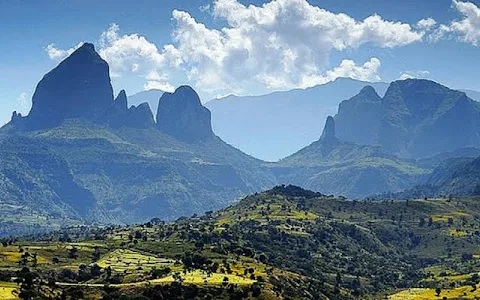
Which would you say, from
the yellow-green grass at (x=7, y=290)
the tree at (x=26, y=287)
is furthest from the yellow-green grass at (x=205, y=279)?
the yellow-green grass at (x=7, y=290)

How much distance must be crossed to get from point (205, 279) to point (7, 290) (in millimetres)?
58631

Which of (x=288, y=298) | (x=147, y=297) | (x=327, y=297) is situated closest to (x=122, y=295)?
(x=147, y=297)

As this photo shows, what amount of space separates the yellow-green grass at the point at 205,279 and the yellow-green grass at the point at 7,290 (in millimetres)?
42430

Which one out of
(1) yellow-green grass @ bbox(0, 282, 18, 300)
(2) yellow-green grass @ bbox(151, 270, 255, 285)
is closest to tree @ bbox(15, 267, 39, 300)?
(1) yellow-green grass @ bbox(0, 282, 18, 300)

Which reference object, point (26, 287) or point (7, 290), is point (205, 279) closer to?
point (26, 287)

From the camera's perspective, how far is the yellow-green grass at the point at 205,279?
175 m

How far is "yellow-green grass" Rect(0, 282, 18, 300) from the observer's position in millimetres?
128750

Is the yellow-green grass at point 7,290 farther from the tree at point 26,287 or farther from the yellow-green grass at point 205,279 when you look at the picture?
the yellow-green grass at point 205,279

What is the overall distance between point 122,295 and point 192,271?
36167 millimetres

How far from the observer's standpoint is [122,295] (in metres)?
158

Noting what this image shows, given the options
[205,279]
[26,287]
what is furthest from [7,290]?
[205,279]

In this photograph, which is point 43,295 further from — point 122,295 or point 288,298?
point 288,298

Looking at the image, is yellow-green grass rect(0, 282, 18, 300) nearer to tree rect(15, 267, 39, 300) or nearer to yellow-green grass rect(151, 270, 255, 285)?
tree rect(15, 267, 39, 300)

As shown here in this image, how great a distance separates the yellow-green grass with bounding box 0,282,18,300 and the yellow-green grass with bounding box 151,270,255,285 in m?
42.4
